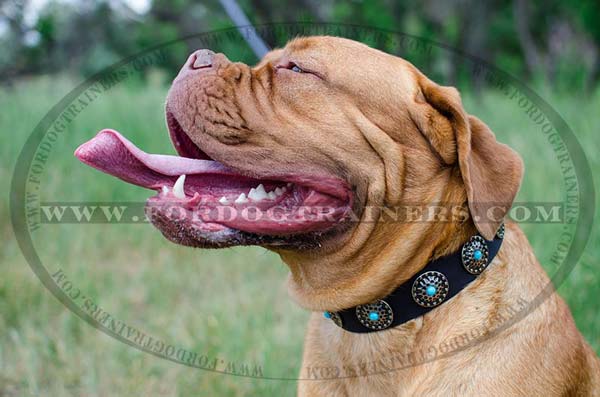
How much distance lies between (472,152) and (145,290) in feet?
12.7

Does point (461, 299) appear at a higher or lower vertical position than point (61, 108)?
higher

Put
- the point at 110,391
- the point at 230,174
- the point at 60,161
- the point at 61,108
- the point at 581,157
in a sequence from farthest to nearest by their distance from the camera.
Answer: the point at 61,108 < the point at 60,161 < the point at 581,157 < the point at 110,391 < the point at 230,174

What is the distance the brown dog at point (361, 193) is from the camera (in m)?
2.65

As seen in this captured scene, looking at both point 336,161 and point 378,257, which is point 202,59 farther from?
point 378,257

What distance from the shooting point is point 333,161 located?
279 centimetres

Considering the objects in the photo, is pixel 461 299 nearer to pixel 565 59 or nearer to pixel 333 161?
pixel 333 161

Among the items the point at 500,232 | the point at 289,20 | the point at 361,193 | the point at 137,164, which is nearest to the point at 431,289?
the point at 500,232

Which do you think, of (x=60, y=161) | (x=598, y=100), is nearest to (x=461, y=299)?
(x=60, y=161)

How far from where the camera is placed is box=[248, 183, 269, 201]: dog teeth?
2824 mm

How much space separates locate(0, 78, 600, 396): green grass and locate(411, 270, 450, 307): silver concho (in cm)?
164

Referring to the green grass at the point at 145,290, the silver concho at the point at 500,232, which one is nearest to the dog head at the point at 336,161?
the silver concho at the point at 500,232

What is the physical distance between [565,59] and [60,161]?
23.4 feet

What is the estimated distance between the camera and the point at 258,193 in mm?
2848

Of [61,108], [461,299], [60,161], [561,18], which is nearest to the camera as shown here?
[461,299]
